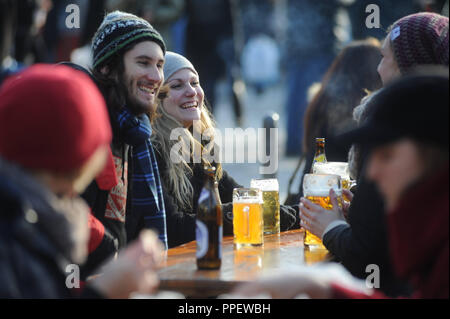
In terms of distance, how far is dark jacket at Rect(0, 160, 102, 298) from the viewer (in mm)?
1555

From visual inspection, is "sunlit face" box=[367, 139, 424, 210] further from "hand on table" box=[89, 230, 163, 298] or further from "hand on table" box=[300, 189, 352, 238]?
"hand on table" box=[300, 189, 352, 238]

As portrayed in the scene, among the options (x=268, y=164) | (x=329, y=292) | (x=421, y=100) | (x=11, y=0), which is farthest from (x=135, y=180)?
(x=11, y=0)

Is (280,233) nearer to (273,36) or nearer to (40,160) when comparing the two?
(40,160)

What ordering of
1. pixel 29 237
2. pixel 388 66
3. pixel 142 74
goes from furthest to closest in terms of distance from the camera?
pixel 142 74, pixel 388 66, pixel 29 237

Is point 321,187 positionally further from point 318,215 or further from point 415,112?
point 415,112

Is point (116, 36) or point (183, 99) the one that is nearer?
point (116, 36)

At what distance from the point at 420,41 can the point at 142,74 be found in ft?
5.36

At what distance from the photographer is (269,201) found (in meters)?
3.32

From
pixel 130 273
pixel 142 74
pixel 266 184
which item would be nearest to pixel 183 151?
pixel 142 74

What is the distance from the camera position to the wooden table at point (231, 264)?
2379 mm

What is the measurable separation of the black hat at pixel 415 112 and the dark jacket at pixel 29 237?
96 cm

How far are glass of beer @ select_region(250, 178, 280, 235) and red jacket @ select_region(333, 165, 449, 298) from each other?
58.9 inches

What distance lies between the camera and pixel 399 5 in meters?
10.7
